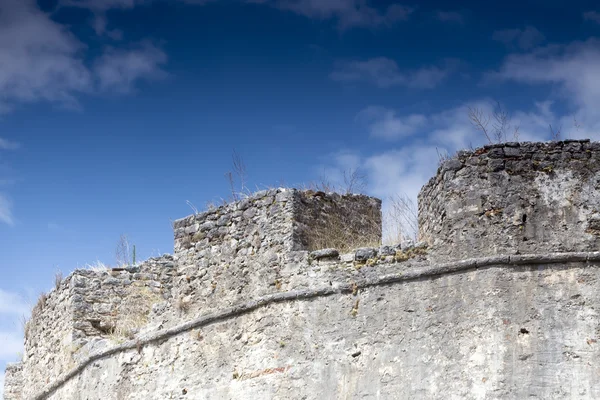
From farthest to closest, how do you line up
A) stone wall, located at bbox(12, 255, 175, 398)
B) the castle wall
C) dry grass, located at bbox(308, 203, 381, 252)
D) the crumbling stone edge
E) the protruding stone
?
stone wall, located at bbox(12, 255, 175, 398)
dry grass, located at bbox(308, 203, 381, 252)
the castle wall
the protruding stone
the crumbling stone edge

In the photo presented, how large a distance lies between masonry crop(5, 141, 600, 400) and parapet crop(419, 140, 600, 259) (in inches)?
0.6

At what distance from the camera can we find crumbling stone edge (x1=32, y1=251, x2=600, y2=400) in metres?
11.4

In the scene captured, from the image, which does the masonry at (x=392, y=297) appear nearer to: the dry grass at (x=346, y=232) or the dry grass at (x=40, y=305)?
the dry grass at (x=346, y=232)

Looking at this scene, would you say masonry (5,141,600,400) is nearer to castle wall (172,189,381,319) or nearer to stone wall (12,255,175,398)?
castle wall (172,189,381,319)

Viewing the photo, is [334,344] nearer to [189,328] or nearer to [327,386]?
[327,386]

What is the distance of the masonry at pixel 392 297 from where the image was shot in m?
11.2

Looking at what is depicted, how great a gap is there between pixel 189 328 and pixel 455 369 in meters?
3.70

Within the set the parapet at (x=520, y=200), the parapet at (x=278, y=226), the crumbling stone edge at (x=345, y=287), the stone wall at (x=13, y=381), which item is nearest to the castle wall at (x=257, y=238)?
the parapet at (x=278, y=226)

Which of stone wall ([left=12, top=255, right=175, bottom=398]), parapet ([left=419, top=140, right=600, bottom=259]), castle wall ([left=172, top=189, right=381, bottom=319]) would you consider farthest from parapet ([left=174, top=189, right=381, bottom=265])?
parapet ([left=419, top=140, right=600, bottom=259])

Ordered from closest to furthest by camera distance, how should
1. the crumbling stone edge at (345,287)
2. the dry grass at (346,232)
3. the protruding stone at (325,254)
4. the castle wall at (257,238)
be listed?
1. the crumbling stone edge at (345,287)
2. the protruding stone at (325,254)
3. the castle wall at (257,238)
4. the dry grass at (346,232)

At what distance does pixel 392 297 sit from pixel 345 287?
593mm

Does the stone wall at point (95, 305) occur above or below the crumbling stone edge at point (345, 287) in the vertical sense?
Answer: above

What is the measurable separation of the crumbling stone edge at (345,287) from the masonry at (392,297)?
15mm

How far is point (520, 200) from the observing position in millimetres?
11797
